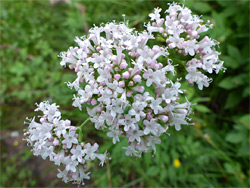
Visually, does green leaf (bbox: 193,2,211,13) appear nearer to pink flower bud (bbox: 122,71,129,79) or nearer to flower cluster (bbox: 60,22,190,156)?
flower cluster (bbox: 60,22,190,156)

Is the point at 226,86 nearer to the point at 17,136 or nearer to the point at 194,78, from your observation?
the point at 194,78

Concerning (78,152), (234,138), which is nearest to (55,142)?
(78,152)

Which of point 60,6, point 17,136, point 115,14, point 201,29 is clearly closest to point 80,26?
point 115,14

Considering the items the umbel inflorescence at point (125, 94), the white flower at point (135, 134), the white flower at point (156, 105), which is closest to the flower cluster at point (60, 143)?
the umbel inflorescence at point (125, 94)

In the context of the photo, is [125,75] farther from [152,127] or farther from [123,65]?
[152,127]

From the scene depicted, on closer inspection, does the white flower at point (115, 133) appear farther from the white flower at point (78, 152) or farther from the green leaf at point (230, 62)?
the green leaf at point (230, 62)

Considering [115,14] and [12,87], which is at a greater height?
[115,14]

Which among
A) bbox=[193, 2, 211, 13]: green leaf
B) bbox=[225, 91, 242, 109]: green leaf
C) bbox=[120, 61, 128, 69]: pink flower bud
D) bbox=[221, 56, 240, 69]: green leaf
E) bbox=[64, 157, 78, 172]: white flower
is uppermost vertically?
bbox=[193, 2, 211, 13]: green leaf

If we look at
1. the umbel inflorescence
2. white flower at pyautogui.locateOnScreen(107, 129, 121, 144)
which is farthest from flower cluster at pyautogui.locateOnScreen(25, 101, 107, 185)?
white flower at pyautogui.locateOnScreen(107, 129, 121, 144)
